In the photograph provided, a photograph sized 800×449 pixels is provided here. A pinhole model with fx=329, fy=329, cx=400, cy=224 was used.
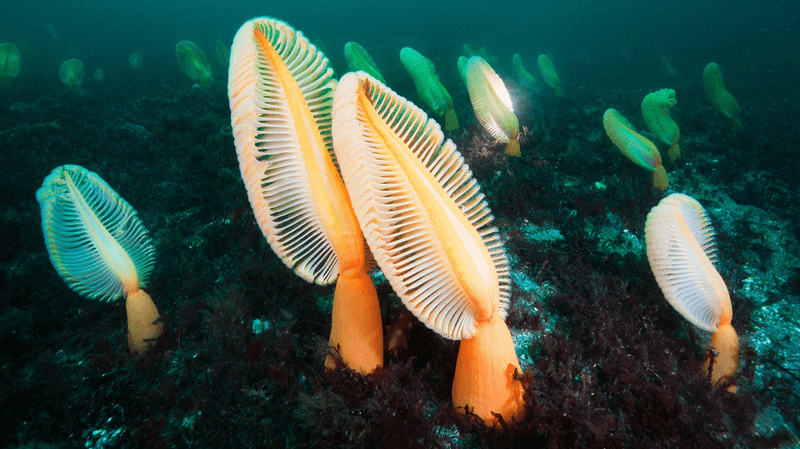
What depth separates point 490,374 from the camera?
6.17 ft

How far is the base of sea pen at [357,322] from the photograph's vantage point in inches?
84.0

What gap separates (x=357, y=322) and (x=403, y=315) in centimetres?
46

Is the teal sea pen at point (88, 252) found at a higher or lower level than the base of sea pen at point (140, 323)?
higher

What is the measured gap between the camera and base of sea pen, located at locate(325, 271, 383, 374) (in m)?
2.13

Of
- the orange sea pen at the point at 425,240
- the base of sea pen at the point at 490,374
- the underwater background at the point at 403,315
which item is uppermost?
the orange sea pen at the point at 425,240

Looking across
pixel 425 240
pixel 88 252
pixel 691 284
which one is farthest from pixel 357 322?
pixel 88 252

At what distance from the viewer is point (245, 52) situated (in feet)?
6.25

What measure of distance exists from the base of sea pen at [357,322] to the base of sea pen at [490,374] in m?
0.60

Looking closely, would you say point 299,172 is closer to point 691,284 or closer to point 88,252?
point 88,252

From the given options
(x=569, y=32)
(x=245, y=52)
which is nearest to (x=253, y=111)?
(x=245, y=52)

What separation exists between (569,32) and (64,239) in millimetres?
51372

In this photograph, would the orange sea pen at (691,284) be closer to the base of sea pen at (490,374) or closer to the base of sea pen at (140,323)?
the base of sea pen at (490,374)

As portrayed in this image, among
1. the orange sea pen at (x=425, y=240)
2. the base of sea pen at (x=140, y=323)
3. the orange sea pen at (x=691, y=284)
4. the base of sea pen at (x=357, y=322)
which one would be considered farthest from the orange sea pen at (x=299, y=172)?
the orange sea pen at (x=691, y=284)

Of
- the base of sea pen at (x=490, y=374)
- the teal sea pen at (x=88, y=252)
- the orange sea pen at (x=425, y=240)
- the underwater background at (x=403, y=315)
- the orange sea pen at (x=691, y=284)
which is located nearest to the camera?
the orange sea pen at (x=425, y=240)
